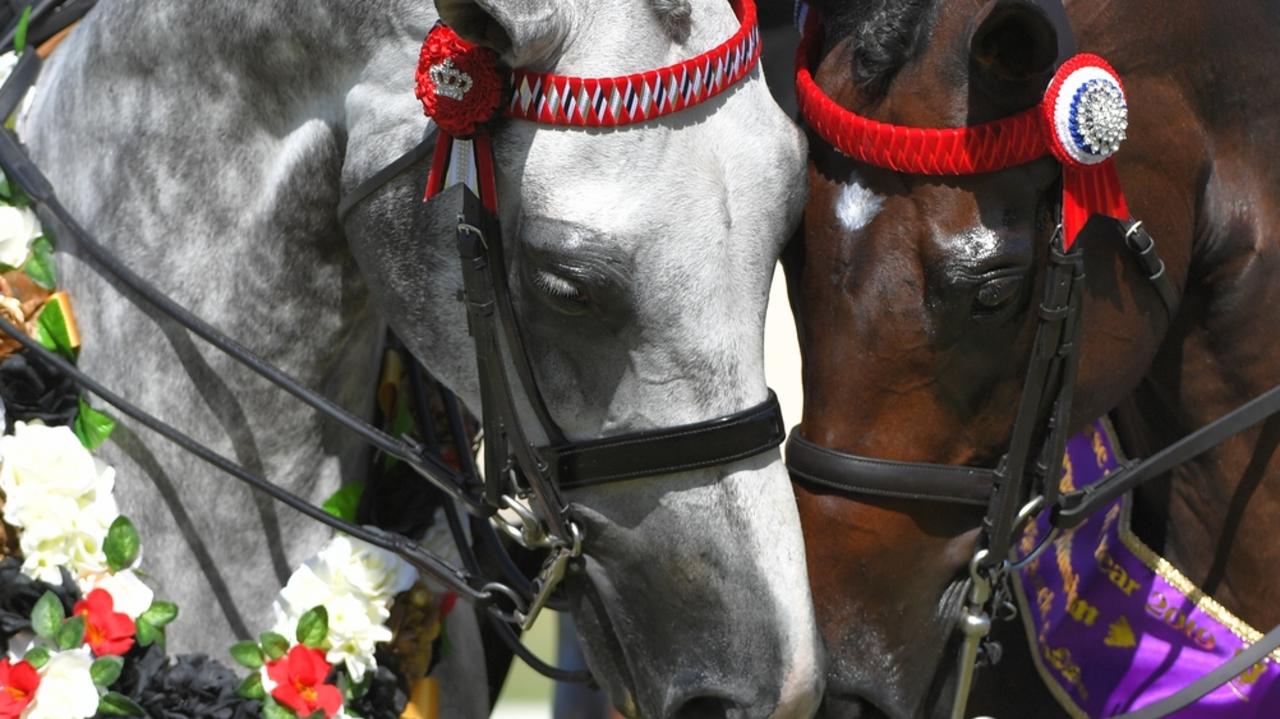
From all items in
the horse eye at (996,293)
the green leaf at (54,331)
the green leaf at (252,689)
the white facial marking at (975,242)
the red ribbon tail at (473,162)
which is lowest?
the green leaf at (252,689)

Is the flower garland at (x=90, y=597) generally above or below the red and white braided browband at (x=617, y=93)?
below

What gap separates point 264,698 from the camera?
2105 millimetres

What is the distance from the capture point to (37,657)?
6.64 ft

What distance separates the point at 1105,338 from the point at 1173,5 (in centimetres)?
45

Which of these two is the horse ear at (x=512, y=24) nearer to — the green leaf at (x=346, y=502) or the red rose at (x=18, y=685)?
the green leaf at (x=346, y=502)

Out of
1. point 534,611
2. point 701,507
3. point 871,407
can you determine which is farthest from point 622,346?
point 871,407

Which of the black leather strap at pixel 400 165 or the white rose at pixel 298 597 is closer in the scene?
the black leather strap at pixel 400 165

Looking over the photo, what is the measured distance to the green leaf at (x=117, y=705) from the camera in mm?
2027

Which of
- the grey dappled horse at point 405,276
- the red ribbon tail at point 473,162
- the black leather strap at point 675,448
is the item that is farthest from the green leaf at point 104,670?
the red ribbon tail at point 473,162

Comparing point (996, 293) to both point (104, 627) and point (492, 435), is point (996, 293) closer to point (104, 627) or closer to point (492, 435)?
point (492, 435)

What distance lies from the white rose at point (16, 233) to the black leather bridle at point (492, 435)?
31 mm

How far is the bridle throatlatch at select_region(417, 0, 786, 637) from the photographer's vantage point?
6.00 feet

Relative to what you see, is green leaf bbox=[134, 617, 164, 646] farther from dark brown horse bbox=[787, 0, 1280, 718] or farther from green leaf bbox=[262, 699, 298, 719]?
dark brown horse bbox=[787, 0, 1280, 718]

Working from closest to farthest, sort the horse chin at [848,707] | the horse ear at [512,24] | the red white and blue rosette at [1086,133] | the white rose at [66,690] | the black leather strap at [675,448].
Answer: the horse ear at [512,24]
the black leather strap at [675,448]
the white rose at [66,690]
the red white and blue rosette at [1086,133]
the horse chin at [848,707]
